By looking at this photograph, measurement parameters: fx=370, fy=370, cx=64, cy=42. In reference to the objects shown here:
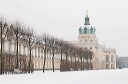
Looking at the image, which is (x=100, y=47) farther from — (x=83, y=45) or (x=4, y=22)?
(x=4, y=22)

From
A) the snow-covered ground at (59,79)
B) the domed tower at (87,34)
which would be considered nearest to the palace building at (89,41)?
the domed tower at (87,34)

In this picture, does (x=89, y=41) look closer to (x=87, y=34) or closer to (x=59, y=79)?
(x=87, y=34)

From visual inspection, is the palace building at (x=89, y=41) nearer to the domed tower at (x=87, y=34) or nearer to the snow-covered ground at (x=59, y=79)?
the domed tower at (x=87, y=34)

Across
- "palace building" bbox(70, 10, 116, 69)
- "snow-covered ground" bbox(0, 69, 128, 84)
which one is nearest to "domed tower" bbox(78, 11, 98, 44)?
"palace building" bbox(70, 10, 116, 69)

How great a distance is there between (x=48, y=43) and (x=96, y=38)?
101 m

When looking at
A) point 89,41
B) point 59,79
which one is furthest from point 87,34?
point 59,79

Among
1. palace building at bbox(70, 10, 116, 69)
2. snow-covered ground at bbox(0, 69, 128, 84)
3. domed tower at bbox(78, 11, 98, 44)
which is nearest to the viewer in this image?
snow-covered ground at bbox(0, 69, 128, 84)

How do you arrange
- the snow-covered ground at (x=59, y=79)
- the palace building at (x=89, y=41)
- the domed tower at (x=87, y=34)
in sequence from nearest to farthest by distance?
1. the snow-covered ground at (x=59, y=79)
2. the palace building at (x=89, y=41)
3. the domed tower at (x=87, y=34)

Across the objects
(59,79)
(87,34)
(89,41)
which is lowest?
(59,79)

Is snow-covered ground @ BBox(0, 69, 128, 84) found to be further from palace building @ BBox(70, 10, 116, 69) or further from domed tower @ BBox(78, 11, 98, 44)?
domed tower @ BBox(78, 11, 98, 44)

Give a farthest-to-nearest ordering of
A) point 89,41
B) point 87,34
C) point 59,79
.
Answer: point 87,34 → point 89,41 → point 59,79

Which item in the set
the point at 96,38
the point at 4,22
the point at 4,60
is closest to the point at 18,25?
the point at 4,22

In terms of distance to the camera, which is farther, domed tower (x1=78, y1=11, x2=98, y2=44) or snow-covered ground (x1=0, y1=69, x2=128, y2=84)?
domed tower (x1=78, y1=11, x2=98, y2=44)

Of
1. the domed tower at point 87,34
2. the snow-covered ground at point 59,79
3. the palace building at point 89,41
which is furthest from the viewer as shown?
the domed tower at point 87,34
